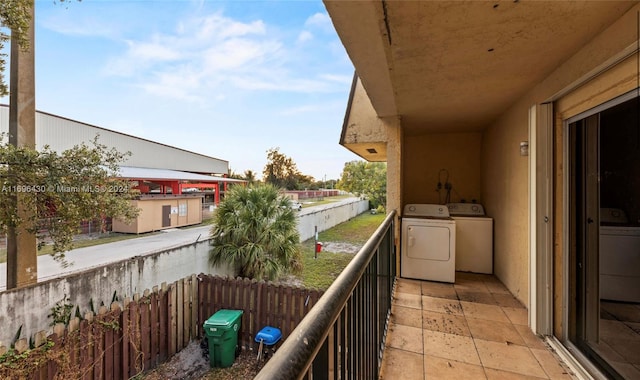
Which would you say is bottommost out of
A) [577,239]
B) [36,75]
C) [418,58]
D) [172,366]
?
[172,366]

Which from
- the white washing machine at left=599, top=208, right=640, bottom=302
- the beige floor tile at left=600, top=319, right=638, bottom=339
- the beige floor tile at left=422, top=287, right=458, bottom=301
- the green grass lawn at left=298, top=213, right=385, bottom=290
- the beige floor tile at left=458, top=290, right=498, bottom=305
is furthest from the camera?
the green grass lawn at left=298, top=213, right=385, bottom=290

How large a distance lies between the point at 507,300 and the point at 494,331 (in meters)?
0.84

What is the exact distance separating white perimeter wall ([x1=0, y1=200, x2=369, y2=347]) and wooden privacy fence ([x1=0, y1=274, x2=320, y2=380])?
95cm

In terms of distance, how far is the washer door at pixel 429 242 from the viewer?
3.27 m

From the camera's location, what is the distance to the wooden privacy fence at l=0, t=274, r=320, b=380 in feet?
7.99

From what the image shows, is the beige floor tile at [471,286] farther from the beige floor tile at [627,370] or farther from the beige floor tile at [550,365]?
the beige floor tile at [627,370]

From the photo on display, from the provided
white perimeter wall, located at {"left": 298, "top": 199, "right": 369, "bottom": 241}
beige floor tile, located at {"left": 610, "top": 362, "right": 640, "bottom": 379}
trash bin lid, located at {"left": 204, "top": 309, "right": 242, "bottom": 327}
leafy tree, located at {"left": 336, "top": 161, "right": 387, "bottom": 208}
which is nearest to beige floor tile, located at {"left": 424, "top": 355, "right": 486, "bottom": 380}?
beige floor tile, located at {"left": 610, "top": 362, "right": 640, "bottom": 379}

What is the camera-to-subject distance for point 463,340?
2062 mm

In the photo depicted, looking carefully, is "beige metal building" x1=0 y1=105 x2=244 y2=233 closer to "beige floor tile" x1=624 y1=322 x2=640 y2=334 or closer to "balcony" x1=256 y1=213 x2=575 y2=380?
"balcony" x1=256 y1=213 x2=575 y2=380

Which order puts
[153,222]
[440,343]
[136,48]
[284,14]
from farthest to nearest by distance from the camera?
[153,222]
[136,48]
[284,14]
[440,343]

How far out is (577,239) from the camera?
1949 millimetres

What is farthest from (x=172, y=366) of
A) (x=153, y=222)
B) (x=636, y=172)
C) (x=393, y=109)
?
(x=153, y=222)

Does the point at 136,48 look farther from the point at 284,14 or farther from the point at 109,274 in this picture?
the point at 109,274

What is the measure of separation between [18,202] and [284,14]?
802 cm
